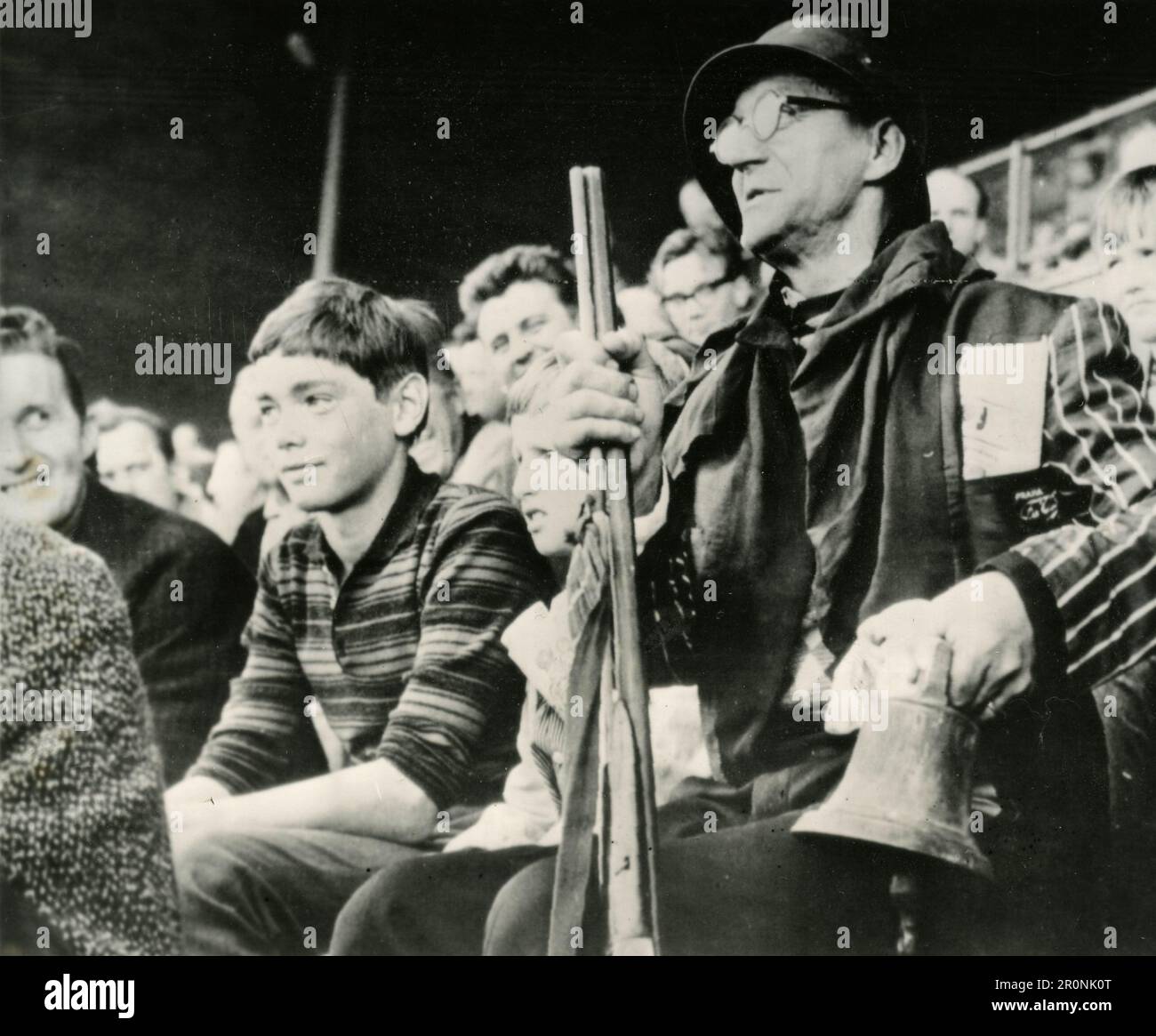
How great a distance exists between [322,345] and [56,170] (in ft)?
3.42

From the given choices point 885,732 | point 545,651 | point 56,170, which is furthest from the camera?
point 56,170

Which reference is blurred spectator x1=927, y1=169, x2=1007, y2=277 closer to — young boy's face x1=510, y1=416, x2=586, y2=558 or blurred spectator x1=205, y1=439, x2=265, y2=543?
young boy's face x1=510, y1=416, x2=586, y2=558

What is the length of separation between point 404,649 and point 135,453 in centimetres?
106

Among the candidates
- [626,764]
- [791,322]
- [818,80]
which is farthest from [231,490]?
[818,80]

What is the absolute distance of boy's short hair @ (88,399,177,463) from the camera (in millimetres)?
4586

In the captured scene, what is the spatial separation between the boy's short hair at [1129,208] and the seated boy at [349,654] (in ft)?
6.77

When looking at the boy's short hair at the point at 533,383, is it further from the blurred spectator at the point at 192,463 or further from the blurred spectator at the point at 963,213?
the blurred spectator at the point at 963,213

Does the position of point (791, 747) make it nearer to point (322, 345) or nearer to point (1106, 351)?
point (1106, 351)

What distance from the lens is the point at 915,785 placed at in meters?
4.00

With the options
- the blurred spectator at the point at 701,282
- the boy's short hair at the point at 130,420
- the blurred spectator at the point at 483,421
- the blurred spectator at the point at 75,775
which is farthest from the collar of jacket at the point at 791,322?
the blurred spectator at the point at 75,775

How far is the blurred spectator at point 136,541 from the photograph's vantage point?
14.6ft
